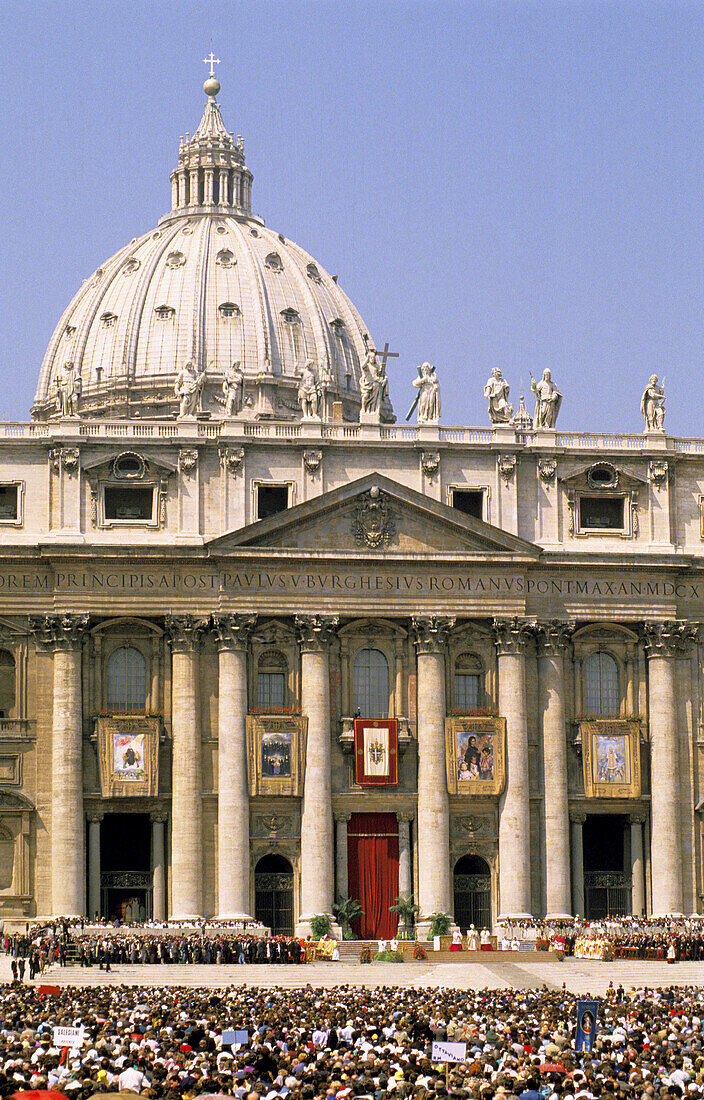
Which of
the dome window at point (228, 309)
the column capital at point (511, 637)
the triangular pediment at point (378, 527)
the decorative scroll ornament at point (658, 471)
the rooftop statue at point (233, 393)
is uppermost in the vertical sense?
the dome window at point (228, 309)

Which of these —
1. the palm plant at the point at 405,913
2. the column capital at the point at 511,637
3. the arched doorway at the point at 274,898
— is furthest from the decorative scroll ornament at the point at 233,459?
the palm plant at the point at 405,913

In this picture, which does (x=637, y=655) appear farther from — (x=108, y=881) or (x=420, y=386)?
(x=108, y=881)

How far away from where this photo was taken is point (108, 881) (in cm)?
9019

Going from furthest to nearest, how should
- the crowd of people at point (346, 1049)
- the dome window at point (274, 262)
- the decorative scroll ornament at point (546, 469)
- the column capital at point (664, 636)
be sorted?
the dome window at point (274, 262) → the decorative scroll ornament at point (546, 469) → the column capital at point (664, 636) → the crowd of people at point (346, 1049)

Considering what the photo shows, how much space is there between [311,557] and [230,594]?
3.79 metres

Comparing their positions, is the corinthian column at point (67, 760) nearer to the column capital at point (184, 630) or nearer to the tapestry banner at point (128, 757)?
the tapestry banner at point (128, 757)

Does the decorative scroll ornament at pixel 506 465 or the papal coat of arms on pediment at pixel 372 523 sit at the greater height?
the decorative scroll ornament at pixel 506 465

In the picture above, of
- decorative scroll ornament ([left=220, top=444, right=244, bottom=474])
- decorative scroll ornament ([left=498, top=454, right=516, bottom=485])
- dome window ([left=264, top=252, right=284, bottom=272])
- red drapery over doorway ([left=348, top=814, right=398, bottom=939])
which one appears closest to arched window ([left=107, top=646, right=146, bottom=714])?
decorative scroll ornament ([left=220, top=444, right=244, bottom=474])

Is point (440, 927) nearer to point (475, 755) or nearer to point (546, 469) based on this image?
point (475, 755)

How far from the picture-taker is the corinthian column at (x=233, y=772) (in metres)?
88.5

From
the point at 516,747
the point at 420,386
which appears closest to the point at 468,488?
the point at 420,386

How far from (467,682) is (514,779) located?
4921 millimetres

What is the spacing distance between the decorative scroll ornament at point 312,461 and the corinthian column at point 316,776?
21.7ft

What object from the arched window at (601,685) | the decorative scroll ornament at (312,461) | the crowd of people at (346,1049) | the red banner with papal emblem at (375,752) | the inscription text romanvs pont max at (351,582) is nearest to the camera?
the crowd of people at (346,1049)
